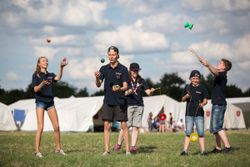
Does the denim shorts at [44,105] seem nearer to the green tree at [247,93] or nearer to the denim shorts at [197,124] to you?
the denim shorts at [197,124]

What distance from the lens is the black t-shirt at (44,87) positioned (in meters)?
10.0

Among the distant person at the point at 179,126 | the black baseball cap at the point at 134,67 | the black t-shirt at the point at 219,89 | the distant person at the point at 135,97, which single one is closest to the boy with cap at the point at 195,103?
the black t-shirt at the point at 219,89

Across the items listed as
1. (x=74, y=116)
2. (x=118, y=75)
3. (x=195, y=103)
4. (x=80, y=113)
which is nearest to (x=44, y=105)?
(x=118, y=75)

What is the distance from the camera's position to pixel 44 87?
10.1 metres

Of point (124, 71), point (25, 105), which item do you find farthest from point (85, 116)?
point (124, 71)

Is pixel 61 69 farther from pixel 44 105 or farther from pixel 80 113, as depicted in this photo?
pixel 80 113

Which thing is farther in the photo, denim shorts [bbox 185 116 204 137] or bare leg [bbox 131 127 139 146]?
bare leg [bbox 131 127 139 146]

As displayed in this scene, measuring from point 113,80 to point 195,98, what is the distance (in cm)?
206

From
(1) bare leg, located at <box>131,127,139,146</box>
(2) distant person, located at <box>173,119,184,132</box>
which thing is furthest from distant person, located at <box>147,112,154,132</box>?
(1) bare leg, located at <box>131,127,139,146</box>

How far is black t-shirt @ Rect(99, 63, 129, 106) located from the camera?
1003 centimetres

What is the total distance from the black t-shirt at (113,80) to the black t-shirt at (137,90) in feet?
4.76

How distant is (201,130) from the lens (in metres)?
10.7

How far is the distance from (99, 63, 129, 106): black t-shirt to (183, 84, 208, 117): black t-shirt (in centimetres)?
167

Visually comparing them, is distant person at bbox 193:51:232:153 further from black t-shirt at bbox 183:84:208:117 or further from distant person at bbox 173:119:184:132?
distant person at bbox 173:119:184:132
